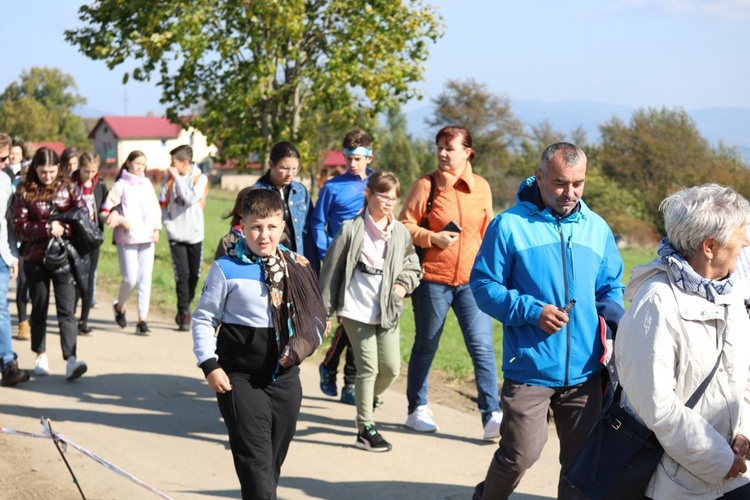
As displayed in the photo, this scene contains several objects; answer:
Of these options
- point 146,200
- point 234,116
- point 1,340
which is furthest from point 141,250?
point 234,116

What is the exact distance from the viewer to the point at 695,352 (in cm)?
342

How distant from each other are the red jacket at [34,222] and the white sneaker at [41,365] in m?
0.91

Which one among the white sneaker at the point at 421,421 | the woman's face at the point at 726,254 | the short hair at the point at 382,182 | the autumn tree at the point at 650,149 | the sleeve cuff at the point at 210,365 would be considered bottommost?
the white sneaker at the point at 421,421

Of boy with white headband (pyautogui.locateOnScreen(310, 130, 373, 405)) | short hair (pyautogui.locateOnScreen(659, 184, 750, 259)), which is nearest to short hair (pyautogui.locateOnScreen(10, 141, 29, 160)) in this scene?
boy with white headband (pyautogui.locateOnScreen(310, 130, 373, 405))

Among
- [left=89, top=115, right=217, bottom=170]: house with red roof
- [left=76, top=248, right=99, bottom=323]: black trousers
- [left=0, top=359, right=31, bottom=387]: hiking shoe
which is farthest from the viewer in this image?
[left=89, top=115, right=217, bottom=170]: house with red roof

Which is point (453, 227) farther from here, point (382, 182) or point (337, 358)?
point (337, 358)

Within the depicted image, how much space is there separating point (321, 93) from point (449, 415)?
8.70m

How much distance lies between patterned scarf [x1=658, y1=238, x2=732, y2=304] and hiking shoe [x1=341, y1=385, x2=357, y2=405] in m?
4.79

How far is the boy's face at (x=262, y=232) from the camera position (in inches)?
195

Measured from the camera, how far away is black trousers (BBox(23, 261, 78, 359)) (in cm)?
849

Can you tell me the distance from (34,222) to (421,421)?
147 inches

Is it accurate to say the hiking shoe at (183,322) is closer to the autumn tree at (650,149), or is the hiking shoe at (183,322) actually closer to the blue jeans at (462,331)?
the blue jeans at (462,331)

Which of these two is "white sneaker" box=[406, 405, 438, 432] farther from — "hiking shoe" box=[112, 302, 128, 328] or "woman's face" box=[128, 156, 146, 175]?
"hiking shoe" box=[112, 302, 128, 328]

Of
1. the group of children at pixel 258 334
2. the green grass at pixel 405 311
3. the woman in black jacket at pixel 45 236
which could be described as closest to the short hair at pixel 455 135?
the group of children at pixel 258 334
